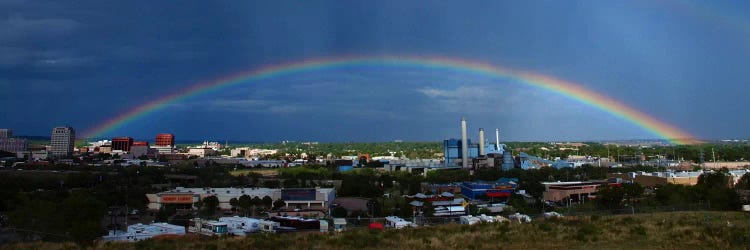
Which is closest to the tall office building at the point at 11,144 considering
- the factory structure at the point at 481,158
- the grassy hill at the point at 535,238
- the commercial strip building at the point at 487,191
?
the factory structure at the point at 481,158

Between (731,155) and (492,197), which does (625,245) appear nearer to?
(492,197)

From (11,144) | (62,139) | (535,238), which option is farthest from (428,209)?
(11,144)

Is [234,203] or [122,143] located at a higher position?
[122,143]

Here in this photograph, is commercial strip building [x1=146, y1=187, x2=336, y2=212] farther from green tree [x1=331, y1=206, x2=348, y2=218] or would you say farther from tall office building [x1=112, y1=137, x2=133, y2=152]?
tall office building [x1=112, y1=137, x2=133, y2=152]

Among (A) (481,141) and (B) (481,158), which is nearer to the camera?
(B) (481,158)

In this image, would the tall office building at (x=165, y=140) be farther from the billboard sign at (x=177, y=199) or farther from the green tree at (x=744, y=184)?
the green tree at (x=744, y=184)

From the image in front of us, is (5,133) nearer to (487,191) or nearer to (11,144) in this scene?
(11,144)
